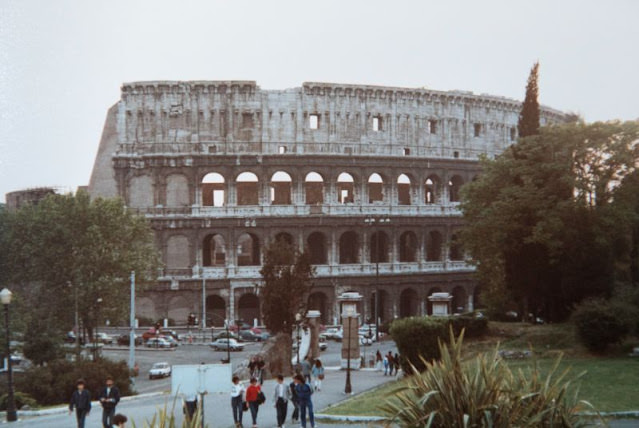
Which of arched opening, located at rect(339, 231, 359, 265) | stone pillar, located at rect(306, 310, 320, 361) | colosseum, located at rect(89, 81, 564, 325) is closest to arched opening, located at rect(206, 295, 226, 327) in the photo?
colosseum, located at rect(89, 81, 564, 325)

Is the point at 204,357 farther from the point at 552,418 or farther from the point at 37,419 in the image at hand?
the point at 552,418

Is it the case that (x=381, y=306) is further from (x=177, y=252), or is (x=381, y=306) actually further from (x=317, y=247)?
(x=177, y=252)

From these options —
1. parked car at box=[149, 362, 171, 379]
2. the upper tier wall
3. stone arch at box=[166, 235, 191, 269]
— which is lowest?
parked car at box=[149, 362, 171, 379]

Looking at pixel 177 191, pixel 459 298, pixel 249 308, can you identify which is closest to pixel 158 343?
pixel 249 308

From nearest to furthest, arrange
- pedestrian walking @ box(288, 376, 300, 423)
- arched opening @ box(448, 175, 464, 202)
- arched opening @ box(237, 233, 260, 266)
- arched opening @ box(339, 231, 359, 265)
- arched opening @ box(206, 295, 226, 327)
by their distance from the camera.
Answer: pedestrian walking @ box(288, 376, 300, 423) → arched opening @ box(206, 295, 226, 327) → arched opening @ box(237, 233, 260, 266) → arched opening @ box(339, 231, 359, 265) → arched opening @ box(448, 175, 464, 202)

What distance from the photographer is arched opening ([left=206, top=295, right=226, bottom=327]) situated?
169 feet

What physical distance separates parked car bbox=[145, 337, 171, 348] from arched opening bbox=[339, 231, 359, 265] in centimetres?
1586

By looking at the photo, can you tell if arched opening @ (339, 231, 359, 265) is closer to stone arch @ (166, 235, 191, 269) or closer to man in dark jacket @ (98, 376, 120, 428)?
stone arch @ (166, 235, 191, 269)

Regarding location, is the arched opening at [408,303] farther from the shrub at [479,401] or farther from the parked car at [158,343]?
the shrub at [479,401]

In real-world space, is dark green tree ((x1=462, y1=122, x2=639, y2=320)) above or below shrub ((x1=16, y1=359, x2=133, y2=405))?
above

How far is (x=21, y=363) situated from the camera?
38656 mm

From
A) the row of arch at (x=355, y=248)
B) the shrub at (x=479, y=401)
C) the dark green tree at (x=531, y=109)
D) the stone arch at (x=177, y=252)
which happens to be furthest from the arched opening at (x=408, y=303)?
the shrub at (x=479, y=401)

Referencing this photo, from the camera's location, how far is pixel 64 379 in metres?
26.3

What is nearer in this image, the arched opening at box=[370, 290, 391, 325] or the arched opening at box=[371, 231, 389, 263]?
the arched opening at box=[370, 290, 391, 325]
